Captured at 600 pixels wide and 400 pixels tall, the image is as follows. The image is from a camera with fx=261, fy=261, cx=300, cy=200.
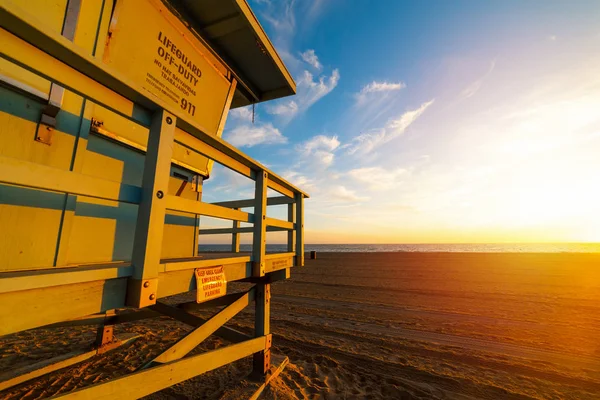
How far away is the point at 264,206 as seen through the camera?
2752mm

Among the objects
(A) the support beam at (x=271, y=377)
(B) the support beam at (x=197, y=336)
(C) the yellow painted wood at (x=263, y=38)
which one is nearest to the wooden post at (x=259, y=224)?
(B) the support beam at (x=197, y=336)

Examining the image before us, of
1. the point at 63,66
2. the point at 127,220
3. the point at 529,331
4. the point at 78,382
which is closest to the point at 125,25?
the point at 127,220

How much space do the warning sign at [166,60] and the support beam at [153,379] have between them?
78.7 inches

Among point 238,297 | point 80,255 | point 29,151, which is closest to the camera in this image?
point 29,151

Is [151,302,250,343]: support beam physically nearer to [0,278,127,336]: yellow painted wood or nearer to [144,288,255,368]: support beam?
[144,288,255,368]: support beam

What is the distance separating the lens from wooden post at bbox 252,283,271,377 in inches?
133

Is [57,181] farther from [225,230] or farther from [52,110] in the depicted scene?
[225,230]

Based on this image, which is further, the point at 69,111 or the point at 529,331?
the point at 529,331

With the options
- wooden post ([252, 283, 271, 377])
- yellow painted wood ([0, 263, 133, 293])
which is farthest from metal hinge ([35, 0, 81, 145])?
wooden post ([252, 283, 271, 377])

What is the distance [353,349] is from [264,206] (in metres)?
3.72

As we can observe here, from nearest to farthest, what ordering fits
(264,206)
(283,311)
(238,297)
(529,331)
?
1. (264,206)
2. (238,297)
3. (529,331)
4. (283,311)

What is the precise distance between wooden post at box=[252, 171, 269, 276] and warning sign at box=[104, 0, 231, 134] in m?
0.78

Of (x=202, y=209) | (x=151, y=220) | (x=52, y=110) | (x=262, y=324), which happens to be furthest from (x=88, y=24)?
(x=262, y=324)

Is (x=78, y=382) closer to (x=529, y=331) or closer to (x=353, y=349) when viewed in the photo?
(x=353, y=349)
